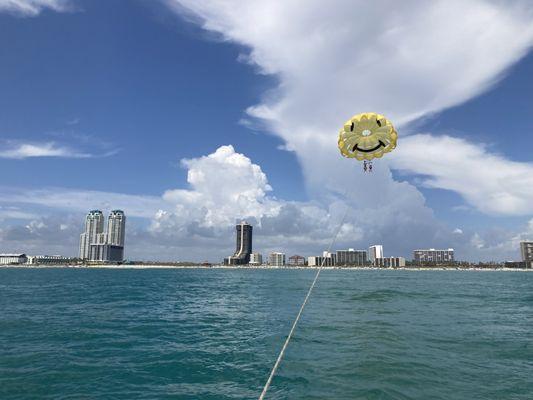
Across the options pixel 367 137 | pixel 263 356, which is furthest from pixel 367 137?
pixel 263 356

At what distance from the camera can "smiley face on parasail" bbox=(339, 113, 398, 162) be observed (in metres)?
28.1

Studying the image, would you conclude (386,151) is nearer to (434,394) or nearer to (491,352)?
(491,352)

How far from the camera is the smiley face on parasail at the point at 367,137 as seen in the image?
28.1 metres

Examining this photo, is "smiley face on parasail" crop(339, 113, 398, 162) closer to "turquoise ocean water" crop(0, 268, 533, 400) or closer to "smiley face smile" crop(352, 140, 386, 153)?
"smiley face smile" crop(352, 140, 386, 153)

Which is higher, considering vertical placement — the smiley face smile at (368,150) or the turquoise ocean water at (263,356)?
the smiley face smile at (368,150)

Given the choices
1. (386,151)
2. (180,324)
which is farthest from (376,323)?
(180,324)

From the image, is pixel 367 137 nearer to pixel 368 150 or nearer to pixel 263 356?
pixel 368 150

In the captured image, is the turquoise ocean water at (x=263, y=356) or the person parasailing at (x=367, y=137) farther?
the person parasailing at (x=367, y=137)

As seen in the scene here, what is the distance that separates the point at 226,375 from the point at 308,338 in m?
10.0

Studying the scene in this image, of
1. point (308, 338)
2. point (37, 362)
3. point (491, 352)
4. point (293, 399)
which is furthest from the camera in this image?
point (308, 338)

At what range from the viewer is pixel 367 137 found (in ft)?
94.1

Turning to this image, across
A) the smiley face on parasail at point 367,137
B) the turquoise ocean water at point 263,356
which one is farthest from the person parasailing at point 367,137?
the turquoise ocean water at point 263,356

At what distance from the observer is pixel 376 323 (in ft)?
112

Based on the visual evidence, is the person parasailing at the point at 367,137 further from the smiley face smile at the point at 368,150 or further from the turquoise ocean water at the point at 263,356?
the turquoise ocean water at the point at 263,356
